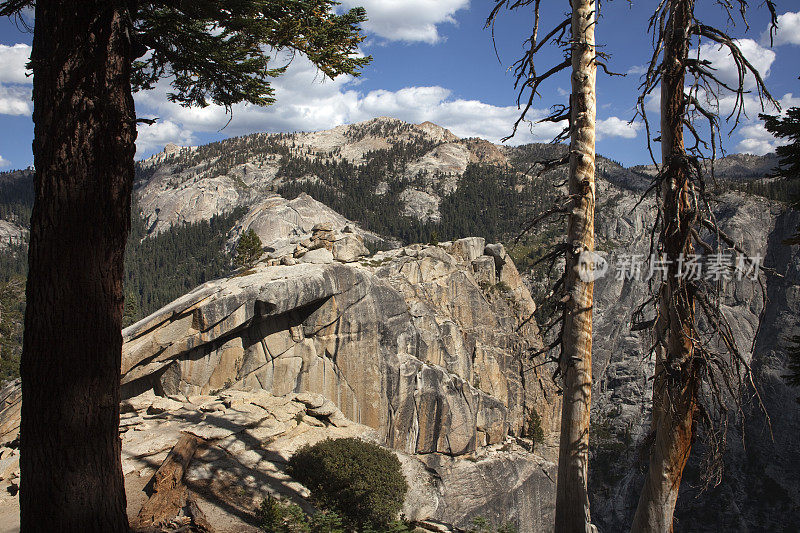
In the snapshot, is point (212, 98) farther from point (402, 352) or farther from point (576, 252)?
point (402, 352)

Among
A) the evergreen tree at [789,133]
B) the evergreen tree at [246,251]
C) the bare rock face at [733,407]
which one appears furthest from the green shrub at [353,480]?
the bare rock face at [733,407]

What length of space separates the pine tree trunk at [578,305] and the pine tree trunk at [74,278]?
18.3ft

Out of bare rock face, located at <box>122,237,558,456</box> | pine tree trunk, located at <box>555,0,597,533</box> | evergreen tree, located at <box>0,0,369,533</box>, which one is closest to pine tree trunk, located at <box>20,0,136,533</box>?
evergreen tree, located at <box>0,0,369,533</box>

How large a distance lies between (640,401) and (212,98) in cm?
10033

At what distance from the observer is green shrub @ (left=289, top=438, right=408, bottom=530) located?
10.8 m

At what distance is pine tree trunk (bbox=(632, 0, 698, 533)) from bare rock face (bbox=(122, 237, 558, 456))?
12065 millimetres

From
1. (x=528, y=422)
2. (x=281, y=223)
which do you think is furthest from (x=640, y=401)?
(x=281, y=223)

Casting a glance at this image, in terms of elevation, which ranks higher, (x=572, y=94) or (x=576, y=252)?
(x=572, y=94)

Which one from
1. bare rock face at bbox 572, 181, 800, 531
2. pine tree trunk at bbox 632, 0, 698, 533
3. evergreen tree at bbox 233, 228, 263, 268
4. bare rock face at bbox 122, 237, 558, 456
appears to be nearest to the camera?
pine tree trunk at bbox 632, 0, 698, 533

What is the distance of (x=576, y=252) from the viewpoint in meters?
6.51

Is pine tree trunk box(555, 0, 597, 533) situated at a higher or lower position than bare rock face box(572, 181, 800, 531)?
higher

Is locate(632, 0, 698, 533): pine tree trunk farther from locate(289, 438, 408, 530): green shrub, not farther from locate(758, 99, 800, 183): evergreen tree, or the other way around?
locate(758, 99, 800, 183): evergreen tree

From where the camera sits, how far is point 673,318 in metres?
5.62

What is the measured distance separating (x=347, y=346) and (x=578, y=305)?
25607mm
